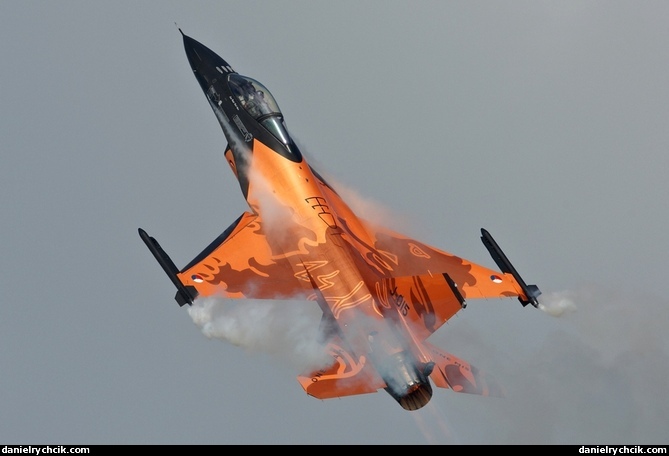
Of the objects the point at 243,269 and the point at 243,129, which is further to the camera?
the point at 243,129

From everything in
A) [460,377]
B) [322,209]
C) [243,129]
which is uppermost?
[243,129]

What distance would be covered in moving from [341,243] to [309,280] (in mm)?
1303

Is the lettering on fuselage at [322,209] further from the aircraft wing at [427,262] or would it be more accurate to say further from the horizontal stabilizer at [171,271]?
the horizontal stabilizer at [171,271]

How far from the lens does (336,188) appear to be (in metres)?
39.5

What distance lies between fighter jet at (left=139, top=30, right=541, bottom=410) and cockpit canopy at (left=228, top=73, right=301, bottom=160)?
41 millimetres

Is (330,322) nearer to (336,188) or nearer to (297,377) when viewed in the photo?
(297,377)

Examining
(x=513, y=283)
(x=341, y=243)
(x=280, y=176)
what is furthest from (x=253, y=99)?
(x=513, y=283)

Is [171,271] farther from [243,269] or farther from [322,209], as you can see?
[322,209]

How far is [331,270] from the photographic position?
35.5 meters

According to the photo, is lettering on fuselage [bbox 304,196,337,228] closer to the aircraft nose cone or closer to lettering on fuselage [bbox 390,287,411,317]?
lettering on fuselage [bbox 390,287,411,317]

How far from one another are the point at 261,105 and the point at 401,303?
8075mm

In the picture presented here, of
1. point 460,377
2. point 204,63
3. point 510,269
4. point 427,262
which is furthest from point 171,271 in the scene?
point 510,269

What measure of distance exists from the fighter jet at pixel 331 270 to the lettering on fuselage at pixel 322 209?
4 cm

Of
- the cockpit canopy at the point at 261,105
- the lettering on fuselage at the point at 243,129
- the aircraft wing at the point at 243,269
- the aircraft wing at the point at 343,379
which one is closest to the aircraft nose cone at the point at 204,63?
the cockpit canopy at the point at 261,105
